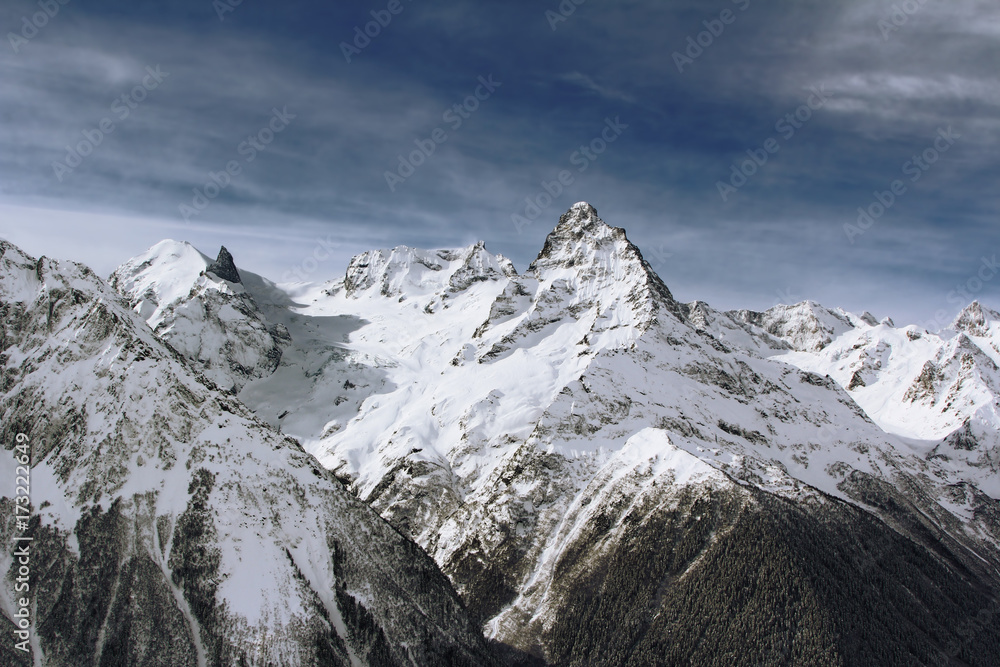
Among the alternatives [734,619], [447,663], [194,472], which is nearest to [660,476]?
[734,619]

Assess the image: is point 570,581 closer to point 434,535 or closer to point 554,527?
point 554,527

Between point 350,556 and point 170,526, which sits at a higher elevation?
point 350,556

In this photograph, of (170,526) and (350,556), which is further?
(350,556)

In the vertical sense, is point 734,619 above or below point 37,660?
above

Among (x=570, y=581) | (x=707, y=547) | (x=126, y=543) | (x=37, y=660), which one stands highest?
(x=707, y=547)

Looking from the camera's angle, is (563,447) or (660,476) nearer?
(660,476)

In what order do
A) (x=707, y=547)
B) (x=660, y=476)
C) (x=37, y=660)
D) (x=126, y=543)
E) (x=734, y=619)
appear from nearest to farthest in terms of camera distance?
1. (x=37, y=660)
2. (x=126, y=543)
3. (x=734, y=619)
4. (x=707, y=547)
5. (x=660, y=476)

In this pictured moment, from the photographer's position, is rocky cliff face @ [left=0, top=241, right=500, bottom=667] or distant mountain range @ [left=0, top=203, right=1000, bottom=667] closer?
rocky cliff face @ [left=0, top=241, right=500, bottom=667]

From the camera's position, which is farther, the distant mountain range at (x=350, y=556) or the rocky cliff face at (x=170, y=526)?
the distant mountain range at (x=350, y=556)
